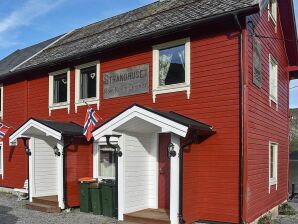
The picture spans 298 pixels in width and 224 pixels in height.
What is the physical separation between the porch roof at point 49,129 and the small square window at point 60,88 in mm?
1398

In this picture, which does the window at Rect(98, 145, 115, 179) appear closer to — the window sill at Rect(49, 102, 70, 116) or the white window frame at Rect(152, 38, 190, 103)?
the window sill at Rect(49, 102, 70, 116)

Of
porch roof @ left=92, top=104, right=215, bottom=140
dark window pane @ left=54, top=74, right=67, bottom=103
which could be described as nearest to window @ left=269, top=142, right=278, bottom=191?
porch roof @ left=92, top=104, right=215, bottom=140

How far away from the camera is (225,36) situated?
10.0 metres

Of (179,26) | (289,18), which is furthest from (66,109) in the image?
(289,18)

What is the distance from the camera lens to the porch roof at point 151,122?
9.06 meters

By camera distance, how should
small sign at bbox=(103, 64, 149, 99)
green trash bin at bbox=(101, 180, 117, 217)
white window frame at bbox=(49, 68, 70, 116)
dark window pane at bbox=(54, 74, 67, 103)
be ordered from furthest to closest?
dark window pane at bbox=(54, 74, 67, 103) → white window frame at bbox=(49, 68, 70, 116) → small sign at bbox=(103, 64, 149, 99) → green trash bin at bbox=(101, 180, 117, 217)

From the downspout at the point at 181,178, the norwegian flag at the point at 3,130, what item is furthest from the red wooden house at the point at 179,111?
the norwegian flag at the point at 3,130

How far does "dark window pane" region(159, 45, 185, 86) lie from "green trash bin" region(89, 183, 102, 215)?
11.4 ft

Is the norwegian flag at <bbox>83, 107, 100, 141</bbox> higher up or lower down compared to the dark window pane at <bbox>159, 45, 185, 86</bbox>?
lower down

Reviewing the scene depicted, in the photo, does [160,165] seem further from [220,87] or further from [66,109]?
[66,109]

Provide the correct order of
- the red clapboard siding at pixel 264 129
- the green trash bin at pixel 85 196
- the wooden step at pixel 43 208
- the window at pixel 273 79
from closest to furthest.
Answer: the red clapboard siding at pixel 264 129 → the green trash bin at pixel 85 196 → the wooden step at pixel 43 208 → the window at pixel 273 79

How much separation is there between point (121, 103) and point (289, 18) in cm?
714

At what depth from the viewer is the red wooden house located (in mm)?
9656

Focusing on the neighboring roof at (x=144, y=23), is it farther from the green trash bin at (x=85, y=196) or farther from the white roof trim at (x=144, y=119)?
the green trash bin at (x=85, y=196)
